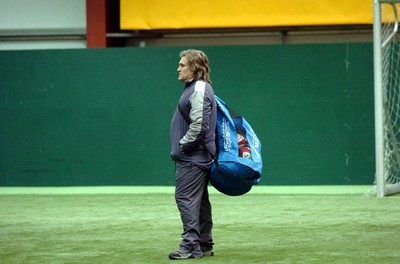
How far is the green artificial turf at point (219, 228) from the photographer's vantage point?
919 centimetres

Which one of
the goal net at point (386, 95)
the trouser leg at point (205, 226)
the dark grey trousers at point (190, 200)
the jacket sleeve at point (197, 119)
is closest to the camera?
the jacket sleeve at point (197, 119)

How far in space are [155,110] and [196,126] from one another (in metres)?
10.1

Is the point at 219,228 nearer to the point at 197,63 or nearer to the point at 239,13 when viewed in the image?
the point at 197,63

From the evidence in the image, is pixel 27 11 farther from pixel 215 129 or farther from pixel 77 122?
pixel 215 129

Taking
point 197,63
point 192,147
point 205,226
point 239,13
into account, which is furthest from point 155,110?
point 192,147

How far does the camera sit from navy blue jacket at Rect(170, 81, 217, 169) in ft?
28.4

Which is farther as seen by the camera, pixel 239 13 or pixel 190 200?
pixel 239 13

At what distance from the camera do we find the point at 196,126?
8.63m

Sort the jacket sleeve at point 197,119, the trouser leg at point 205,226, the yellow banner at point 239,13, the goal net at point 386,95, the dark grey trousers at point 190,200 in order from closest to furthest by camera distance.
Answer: the jacket sleeve at point 197,119, the dark grey trousers at point 190,200, the trouser leg at point 205,226, the goal net at point 386,95, the yellow banner at point 239,13

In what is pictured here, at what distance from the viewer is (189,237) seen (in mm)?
8797

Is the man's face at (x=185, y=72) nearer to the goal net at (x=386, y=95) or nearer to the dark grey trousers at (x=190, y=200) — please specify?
the dark grey trousers at (x=190, y=200)

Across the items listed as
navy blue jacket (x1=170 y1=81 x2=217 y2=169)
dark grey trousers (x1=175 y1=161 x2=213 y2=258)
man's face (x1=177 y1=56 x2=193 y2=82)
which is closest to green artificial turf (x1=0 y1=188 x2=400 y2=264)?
dark grey trousers (x1=175 y1=161 x2=213 y2=258)

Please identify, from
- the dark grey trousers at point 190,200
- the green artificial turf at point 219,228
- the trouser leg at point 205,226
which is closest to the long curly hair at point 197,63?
the dark grey trousers at point 190,200

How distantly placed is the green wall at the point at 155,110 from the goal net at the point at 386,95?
0.49m
